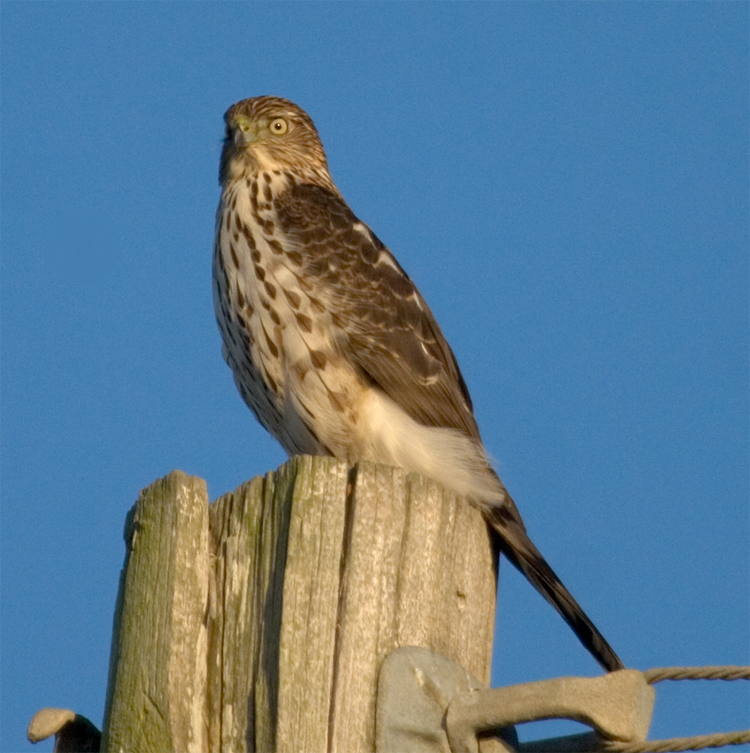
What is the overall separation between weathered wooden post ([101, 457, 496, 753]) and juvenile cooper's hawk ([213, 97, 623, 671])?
1245 mm

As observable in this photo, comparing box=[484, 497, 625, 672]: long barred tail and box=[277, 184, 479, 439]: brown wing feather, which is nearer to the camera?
box=[484, 497, 625, 672]: long barred tail

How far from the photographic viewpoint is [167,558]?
2.71 m

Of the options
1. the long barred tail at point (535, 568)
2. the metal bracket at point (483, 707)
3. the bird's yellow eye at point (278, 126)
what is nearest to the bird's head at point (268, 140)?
the bird's yellow eye at point (278, 126)

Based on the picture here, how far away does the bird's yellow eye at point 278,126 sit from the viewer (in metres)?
6.22

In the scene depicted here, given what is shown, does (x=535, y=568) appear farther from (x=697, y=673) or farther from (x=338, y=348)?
(x=697, y=673)

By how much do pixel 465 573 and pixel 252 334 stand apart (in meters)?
2.09

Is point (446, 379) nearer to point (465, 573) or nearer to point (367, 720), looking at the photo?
point (465, 573)

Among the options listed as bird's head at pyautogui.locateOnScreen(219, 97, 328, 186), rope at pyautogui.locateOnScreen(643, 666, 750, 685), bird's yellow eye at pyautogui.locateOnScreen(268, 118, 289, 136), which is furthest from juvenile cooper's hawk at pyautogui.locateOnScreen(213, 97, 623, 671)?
rope at pyautogui.locateOnScreen(643, 666, 750, 685)

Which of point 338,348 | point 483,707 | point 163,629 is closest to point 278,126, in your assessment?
point 338,348

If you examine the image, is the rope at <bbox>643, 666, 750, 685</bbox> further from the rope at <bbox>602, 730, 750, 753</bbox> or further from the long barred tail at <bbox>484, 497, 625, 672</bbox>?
the long barred tail at <bbox>484, 497, 625, 672</bbox>

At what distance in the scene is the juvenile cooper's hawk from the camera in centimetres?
454

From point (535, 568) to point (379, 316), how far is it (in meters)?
1.43

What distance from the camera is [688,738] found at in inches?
91.2

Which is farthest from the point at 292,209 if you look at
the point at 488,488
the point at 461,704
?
the point at 461,704
